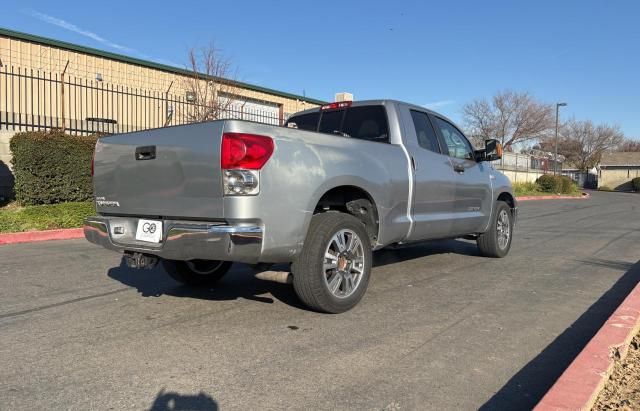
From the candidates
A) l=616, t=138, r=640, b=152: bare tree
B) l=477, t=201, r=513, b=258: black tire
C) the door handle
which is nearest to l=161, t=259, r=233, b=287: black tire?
the door handle

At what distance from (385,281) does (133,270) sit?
3.10m

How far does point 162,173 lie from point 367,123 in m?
2.47

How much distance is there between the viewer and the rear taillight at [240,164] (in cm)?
364

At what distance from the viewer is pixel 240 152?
363cm

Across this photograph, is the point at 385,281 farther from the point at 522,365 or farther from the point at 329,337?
the point at 522,365

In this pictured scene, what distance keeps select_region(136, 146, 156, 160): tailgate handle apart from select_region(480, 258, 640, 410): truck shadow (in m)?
2.99

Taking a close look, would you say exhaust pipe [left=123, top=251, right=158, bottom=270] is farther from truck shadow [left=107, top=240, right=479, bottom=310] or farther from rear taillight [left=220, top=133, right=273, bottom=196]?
Result: rear taillight [left=220, top=133, right=273, bottom=196]

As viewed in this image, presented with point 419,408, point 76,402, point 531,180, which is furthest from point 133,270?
point 531,180

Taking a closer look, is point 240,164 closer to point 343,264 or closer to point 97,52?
point 343,264

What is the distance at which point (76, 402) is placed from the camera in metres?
2.82

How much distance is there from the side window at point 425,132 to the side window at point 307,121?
1154 millimetres

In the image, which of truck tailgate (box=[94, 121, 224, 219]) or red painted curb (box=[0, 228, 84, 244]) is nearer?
truck tailgate (box=[94, 121, 224, 219])

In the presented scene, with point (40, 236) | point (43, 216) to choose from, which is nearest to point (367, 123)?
point (40, 236)

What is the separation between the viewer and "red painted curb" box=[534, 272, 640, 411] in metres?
2.64
